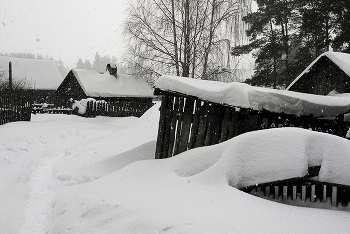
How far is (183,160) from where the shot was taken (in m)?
4.55

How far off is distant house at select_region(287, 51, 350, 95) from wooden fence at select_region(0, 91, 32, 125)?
12.1 meters

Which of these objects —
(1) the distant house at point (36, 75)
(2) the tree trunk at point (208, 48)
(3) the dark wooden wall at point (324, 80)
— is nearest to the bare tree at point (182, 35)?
(2) the tree trunk at point (208, 48)

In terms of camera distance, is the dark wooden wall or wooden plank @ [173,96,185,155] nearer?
wooden plank @ [173,96,185,155]

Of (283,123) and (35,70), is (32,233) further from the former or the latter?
(35,70)

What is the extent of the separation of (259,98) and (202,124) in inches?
43.1

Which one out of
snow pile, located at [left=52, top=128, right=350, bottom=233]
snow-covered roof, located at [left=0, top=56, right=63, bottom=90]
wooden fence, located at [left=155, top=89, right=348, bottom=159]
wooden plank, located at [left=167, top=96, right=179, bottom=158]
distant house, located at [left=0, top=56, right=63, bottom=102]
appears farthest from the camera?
snow-covered roof, located at [left=0, top=56, right=63, bottom=90]

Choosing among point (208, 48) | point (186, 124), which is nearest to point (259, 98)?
point (186, 124)

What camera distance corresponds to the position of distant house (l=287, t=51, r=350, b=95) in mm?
8992

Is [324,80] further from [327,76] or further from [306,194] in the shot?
[306,194]

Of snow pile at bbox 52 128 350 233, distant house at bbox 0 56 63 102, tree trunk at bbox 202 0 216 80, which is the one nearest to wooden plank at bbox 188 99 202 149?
snow pile at bbox 52 128 350 233

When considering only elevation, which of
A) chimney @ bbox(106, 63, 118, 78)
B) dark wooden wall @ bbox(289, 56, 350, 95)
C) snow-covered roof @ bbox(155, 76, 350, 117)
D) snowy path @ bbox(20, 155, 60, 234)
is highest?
chimney @ bbox(106, 63, 118, 78)

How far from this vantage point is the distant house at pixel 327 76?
8.99 m

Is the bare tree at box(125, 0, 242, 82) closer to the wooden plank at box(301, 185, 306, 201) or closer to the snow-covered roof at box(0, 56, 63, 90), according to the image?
the wooden plank at box(301, 185, 306, 201)

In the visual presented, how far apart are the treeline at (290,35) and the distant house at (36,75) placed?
2452 cm
